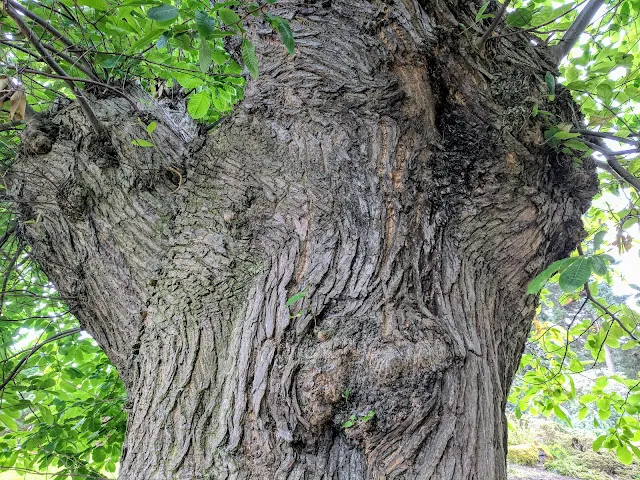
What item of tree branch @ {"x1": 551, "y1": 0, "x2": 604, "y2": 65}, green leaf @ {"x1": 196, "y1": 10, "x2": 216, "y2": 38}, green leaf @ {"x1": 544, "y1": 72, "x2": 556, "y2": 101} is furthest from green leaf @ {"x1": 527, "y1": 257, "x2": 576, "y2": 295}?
tree branch @ {"x1": 551, "y1": 0, "x2": 604, "y2": 65}

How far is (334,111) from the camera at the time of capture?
5.64 ft

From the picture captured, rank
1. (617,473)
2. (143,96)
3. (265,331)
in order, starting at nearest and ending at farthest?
1. (265,331)
2. (143,96)
3. (617,473)

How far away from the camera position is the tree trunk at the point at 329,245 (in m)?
1.31

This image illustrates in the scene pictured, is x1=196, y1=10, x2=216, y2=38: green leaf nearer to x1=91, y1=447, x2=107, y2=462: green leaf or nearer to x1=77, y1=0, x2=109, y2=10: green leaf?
x1=77, y1=0, x2=109, y2=10: green leaf

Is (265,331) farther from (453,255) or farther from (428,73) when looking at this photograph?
(428,73)

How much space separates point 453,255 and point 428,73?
2.40ft

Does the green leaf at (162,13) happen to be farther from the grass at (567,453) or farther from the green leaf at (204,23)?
the grass at (567,453)

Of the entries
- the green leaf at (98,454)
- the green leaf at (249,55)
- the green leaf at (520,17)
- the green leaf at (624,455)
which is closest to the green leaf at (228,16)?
the green leaf at (249,55)

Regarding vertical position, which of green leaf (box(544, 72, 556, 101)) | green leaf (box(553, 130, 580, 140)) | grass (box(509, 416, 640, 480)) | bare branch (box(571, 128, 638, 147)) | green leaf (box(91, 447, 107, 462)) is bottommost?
grass (box(509, 416, 640, 480))

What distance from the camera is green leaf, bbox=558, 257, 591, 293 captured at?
45.3 inches

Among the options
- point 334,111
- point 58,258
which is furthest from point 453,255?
point 58,258

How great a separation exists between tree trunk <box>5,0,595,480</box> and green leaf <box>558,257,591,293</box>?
397 mm

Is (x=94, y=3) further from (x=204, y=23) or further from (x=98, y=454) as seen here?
(x=98, y=454)

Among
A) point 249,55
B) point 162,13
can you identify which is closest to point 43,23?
point 162,13
